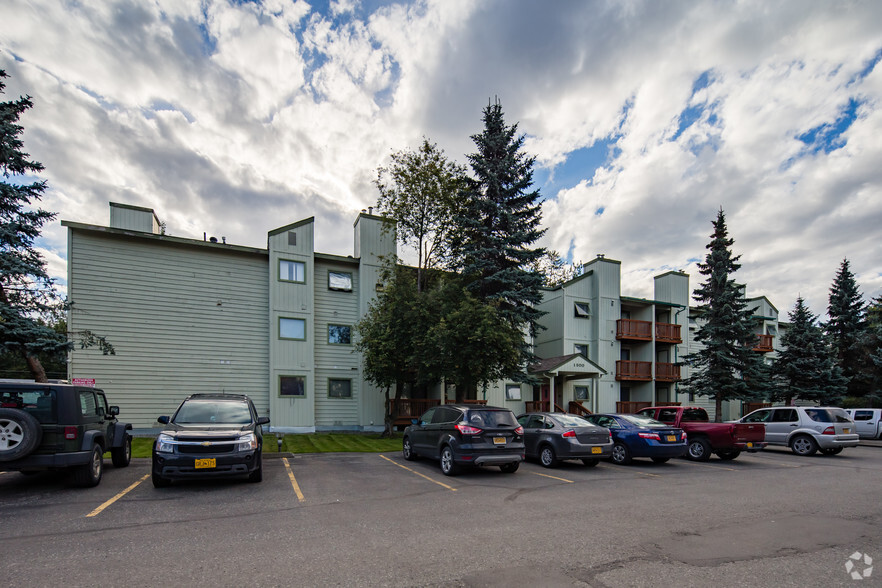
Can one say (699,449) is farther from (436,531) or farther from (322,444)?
(322,444)

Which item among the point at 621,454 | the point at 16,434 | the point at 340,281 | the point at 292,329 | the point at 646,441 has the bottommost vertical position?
the point at 621,454

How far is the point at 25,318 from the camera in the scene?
13211 millimetres

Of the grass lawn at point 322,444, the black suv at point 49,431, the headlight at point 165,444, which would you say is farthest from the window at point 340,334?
the headlight at point 165,444

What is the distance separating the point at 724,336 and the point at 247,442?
25.2 meters

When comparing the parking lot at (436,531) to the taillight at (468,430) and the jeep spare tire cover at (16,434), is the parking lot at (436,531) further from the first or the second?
the taillight at (468,430)

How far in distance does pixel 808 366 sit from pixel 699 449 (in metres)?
19.6

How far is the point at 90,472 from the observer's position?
837cm

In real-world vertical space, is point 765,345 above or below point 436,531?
above

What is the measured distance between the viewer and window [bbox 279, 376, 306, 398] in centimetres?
1984

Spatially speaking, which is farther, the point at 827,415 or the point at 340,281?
the point at 340,281

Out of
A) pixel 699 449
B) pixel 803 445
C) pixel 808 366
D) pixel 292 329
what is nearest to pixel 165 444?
pixel 292 329

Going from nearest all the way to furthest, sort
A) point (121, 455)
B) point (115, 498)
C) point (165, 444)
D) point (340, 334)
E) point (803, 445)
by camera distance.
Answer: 1. point (115, 498)
2. point (165, 444)
3. point (121, 455)
4. point (803, 445)
5. point (340, 334)

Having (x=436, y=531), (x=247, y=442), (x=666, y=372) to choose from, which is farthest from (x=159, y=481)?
(x=666, y=372)

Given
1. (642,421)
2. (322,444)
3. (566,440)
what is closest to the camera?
(566,440)
